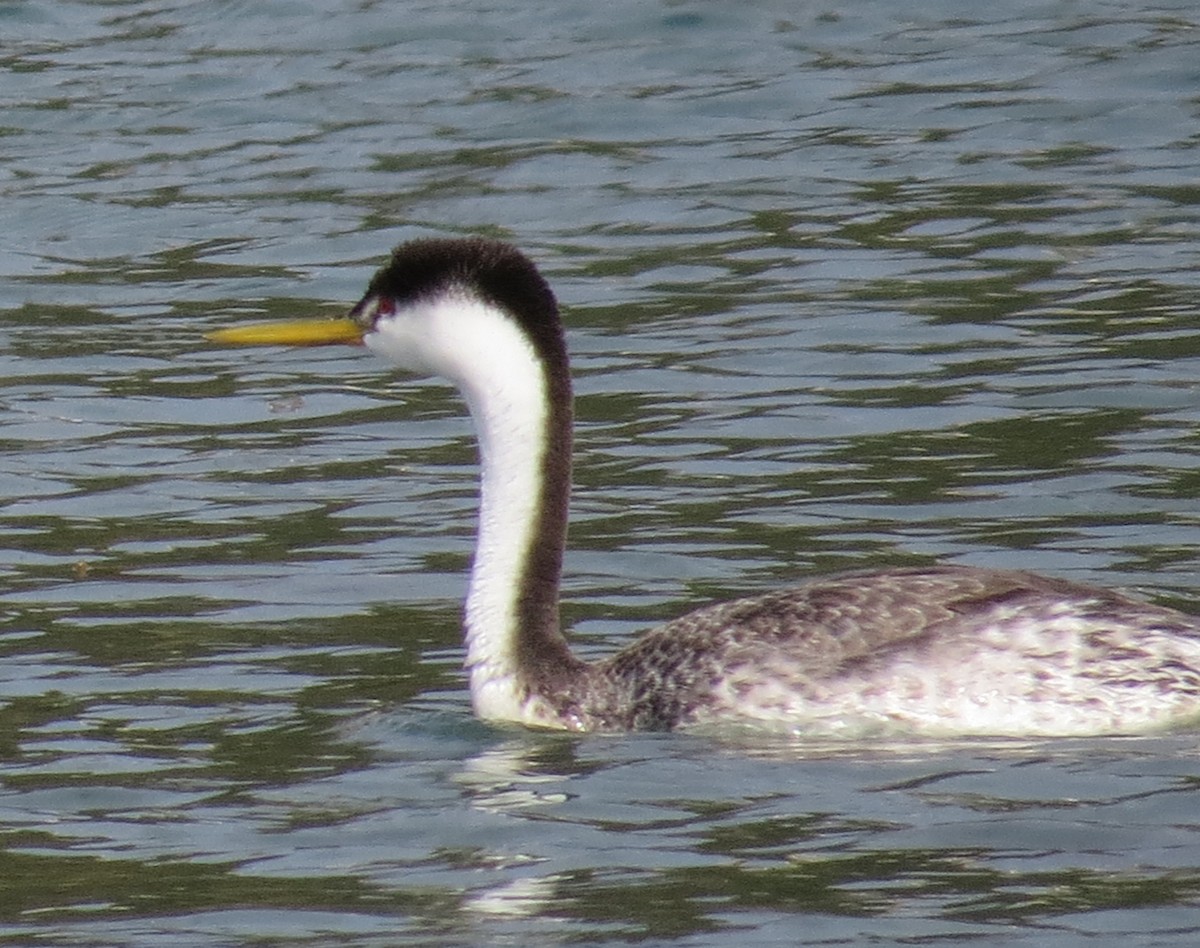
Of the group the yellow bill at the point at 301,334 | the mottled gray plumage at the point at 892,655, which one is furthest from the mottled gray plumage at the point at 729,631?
the yellow bill at the point at 301,334

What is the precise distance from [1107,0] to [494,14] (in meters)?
4.09

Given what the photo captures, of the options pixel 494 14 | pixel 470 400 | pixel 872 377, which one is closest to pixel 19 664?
pixel 470 400

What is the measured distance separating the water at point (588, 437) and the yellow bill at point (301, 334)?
0.98m

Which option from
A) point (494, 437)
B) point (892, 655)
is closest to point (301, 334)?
point (494, 437)

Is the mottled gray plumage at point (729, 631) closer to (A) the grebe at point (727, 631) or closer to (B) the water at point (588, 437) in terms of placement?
(A) the grebe at point (727, 631)

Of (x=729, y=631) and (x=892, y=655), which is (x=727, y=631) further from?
(x=892, y=655)

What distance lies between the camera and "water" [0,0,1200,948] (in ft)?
22.5

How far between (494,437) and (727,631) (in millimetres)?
877

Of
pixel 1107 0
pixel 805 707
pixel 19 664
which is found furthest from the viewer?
pixel 1107 0

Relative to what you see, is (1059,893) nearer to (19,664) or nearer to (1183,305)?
(19,664)

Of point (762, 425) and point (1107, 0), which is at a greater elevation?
point (1107, 0)

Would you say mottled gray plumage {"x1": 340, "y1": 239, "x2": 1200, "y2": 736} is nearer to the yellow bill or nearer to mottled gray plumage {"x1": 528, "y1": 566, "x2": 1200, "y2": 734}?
mottled gray plumage {"x1": 528, "y1": 566, "x2": 1200, "y2": 734}

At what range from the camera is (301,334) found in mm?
8852

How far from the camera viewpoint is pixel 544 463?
8516 millimetres
